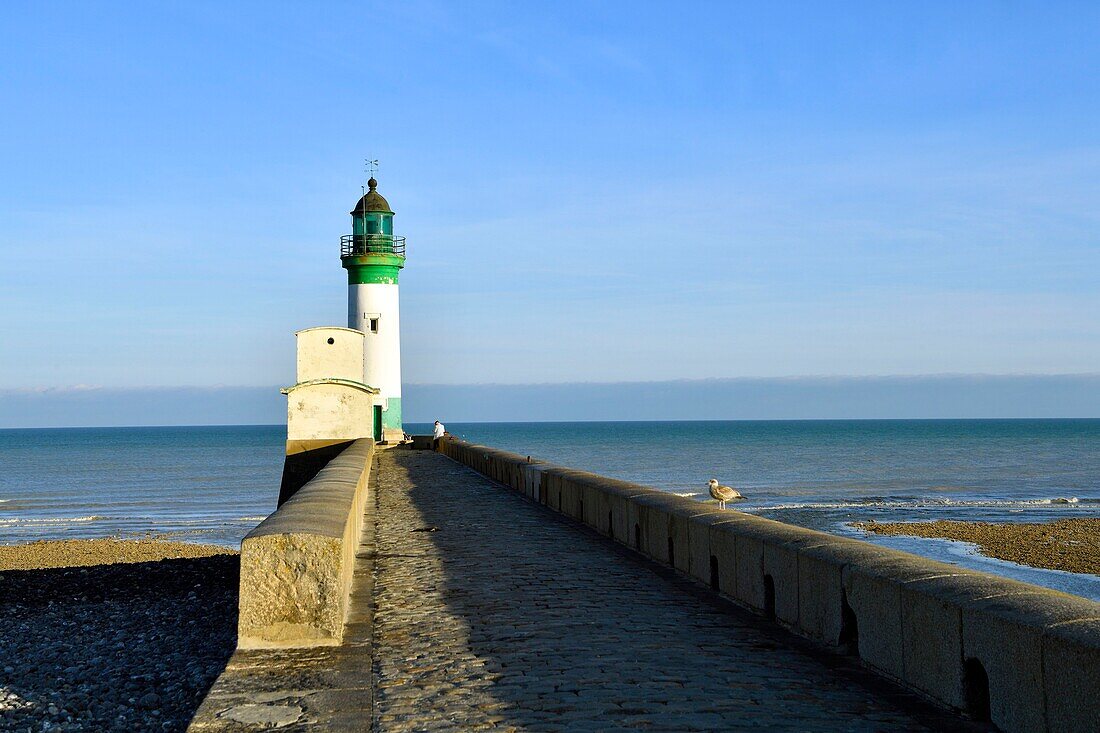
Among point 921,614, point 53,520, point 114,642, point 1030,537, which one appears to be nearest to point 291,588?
point 921,614

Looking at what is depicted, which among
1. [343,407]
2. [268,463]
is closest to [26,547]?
[343,407]

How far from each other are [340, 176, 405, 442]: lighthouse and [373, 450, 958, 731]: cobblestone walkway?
86.0ft

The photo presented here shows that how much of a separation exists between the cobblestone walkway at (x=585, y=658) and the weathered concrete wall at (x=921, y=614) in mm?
184

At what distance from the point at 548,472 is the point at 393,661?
1021 centimetres

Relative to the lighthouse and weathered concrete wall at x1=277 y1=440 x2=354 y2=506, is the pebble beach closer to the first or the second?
weathered concrete wall at x1=277 y1=440 x2=354 y2=506

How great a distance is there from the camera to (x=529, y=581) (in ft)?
30.4

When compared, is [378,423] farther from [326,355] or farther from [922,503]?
[922,503]

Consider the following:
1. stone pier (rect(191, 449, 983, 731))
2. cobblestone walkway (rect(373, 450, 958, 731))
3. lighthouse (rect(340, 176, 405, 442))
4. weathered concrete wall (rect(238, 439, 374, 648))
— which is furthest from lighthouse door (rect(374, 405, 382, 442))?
weathered concrete wall (rect(238, 439, 374, 648))

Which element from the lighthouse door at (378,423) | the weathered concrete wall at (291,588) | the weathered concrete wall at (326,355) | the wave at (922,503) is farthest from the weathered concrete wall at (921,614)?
the wave at (922,503)

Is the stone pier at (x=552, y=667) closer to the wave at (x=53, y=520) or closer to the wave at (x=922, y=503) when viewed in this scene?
the wave at (x=922, y=503)

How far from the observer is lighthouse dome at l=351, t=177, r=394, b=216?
37781 millimetres

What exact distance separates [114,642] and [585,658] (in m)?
8.32

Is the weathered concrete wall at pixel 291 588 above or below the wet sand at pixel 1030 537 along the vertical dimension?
above

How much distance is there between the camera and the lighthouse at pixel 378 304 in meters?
37.0
